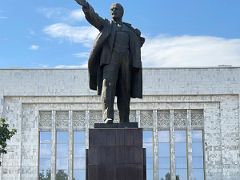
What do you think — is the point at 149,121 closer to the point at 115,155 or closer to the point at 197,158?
the point at 197,158

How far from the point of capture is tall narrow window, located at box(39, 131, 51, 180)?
3028 cm

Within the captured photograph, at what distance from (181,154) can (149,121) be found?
2468 millimetres

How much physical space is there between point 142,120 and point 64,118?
4.24 m

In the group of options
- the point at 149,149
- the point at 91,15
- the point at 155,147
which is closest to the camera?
the point at 91,15

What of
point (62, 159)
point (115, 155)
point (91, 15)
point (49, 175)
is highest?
point (91, 15)

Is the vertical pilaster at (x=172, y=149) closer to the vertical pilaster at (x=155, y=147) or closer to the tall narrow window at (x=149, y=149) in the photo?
the vertical pilaster at (x=155, y=147)

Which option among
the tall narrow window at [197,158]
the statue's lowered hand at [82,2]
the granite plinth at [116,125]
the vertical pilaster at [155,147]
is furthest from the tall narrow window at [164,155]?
the statue's lowered hand at [82,2]

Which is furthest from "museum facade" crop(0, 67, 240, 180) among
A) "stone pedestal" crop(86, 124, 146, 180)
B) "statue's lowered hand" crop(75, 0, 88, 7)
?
"statue's lowered hand" crop(75, 0, 88, 7)

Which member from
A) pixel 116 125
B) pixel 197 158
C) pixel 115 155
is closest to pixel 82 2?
pixel 116 125

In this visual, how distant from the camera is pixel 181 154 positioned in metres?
30.5

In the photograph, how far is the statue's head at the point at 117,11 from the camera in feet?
30.3

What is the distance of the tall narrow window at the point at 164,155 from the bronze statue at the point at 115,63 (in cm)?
2166

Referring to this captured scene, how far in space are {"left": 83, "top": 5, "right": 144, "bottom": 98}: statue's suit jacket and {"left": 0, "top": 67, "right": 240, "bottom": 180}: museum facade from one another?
21503 mm

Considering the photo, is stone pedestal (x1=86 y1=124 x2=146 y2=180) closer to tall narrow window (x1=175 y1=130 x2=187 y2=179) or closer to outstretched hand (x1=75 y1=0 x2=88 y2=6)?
outstretched hand (x1=75 y1=0 x2=88 y2=6)
